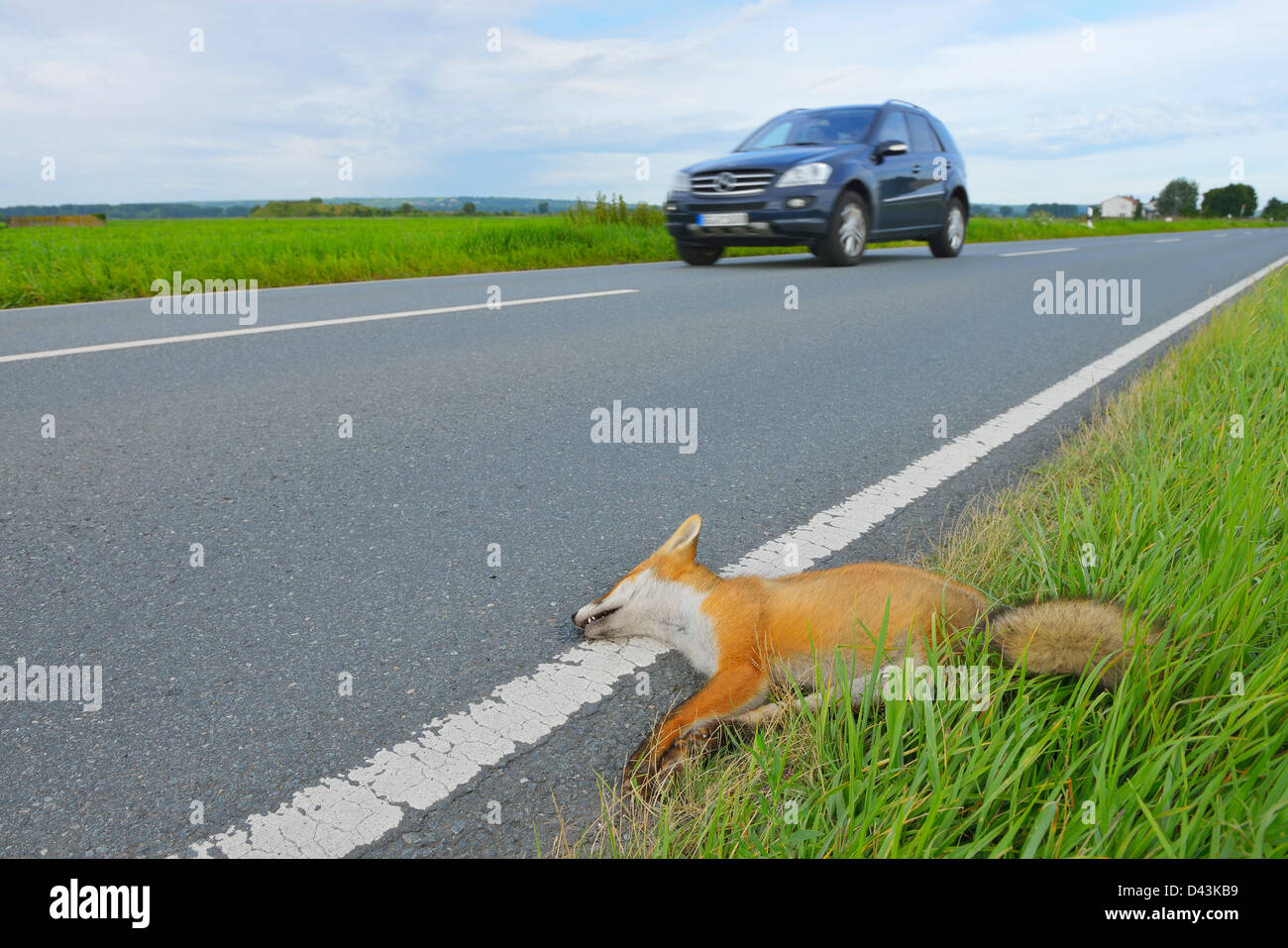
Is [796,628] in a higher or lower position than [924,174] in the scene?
lower

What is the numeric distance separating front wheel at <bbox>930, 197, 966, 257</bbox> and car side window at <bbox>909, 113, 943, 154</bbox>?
980 mm

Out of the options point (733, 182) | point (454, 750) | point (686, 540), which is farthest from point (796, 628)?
point (733, 182)

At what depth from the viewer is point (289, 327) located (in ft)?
21.1

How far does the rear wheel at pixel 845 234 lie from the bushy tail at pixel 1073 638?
1000 centimetres

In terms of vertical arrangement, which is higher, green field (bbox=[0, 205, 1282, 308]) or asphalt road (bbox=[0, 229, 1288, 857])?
green field (bbox=[0, 205, 1282, 308])

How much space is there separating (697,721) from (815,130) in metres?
11.8

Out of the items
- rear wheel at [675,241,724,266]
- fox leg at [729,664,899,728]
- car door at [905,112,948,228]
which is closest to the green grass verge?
fox leg at [729,664,899,728]

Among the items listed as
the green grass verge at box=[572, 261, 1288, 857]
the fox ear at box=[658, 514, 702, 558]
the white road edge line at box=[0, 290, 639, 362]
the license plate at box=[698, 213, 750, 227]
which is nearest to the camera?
the green grass verge at box=[572, 261, 1288, 857]

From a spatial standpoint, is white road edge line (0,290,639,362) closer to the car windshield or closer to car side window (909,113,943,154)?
the car windshield

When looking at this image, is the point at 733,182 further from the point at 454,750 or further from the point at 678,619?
the point at 454,750

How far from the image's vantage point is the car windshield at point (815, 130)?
470 inches

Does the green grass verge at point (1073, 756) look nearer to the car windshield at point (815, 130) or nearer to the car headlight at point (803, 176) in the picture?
the car headlight at point (803, 176)

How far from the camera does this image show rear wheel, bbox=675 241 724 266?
12062mm
